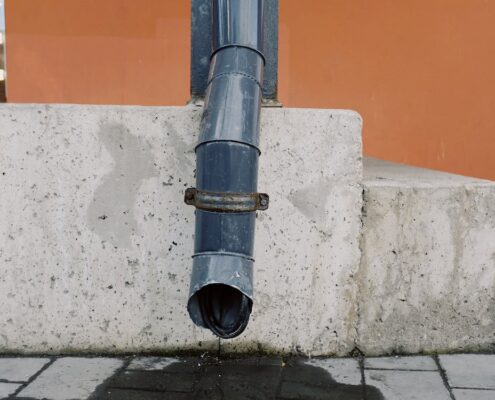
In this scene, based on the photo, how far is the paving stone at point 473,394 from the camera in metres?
2.79

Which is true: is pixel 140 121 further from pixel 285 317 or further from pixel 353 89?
pixel 353 89

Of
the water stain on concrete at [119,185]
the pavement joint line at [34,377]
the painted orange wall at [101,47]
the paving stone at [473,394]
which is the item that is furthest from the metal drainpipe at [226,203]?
the painted orange wall at [101,47]

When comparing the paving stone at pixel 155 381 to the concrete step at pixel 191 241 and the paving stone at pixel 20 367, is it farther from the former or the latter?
the paving stone at pixel 20 367

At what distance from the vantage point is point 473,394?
2816mm

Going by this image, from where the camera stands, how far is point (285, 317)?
3199 mm

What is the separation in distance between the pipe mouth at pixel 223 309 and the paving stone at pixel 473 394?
0.89 meters

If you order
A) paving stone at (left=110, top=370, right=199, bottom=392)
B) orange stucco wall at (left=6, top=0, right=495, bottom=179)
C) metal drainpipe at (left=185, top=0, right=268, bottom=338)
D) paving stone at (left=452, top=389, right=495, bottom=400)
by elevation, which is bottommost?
paving stone at (left=452, top=389, right=495, bottom=400)

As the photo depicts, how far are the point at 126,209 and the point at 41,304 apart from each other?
56 centimetres

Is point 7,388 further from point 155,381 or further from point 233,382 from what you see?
point 233,382

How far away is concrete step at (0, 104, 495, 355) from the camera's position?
3123mm

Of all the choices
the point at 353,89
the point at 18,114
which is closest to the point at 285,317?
the point at 18,114

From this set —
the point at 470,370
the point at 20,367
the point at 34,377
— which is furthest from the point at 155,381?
the point at 470,370

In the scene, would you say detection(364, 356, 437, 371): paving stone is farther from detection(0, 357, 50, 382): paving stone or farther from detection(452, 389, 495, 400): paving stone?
detection(0, 357, 50, 382): paving stone

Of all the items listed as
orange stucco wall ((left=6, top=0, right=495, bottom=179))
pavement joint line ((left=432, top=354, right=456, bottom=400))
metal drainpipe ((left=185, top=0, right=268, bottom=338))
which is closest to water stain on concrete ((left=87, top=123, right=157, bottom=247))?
metal drainpipe ((left=185, top=0, right=268, bottom=338))
